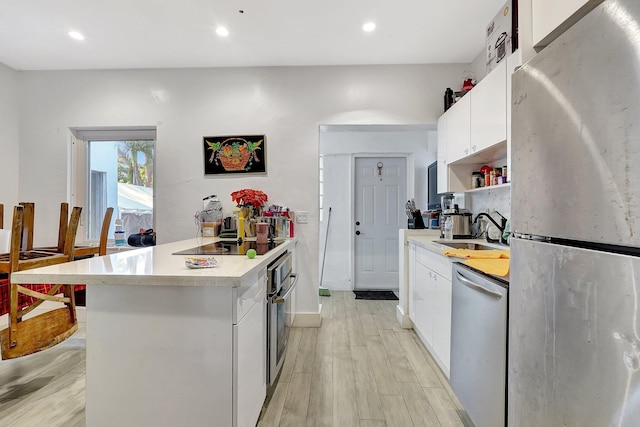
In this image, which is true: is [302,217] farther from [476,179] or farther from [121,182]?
[121,182]

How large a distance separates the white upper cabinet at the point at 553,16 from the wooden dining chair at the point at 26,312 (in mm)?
2306

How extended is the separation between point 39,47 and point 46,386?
Result: 2932mm

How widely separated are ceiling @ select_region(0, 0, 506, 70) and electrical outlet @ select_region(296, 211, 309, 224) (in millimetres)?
1539

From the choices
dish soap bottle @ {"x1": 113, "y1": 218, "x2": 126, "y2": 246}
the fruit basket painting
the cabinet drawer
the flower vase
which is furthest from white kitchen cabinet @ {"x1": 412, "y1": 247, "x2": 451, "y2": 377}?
dish soap bottle @ {"x1": 113, "y1": 218, "x2": 126, "y2": 246}

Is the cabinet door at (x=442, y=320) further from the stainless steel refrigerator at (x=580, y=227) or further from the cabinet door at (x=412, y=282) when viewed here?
the stainless steel refrigerator at (x=580, y=227)

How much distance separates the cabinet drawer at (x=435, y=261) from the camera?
1927mm

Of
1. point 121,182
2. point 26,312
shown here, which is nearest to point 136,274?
point 26,312

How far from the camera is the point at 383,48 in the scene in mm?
2754

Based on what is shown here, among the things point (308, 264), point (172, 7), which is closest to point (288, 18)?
point (172, 7)

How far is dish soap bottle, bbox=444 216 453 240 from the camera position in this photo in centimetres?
264

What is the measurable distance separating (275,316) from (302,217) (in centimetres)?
140

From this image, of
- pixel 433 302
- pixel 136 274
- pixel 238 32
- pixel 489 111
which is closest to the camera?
pixel 136 274

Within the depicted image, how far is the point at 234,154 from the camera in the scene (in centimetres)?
312

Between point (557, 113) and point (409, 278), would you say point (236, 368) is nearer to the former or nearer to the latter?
point (557, 113)
